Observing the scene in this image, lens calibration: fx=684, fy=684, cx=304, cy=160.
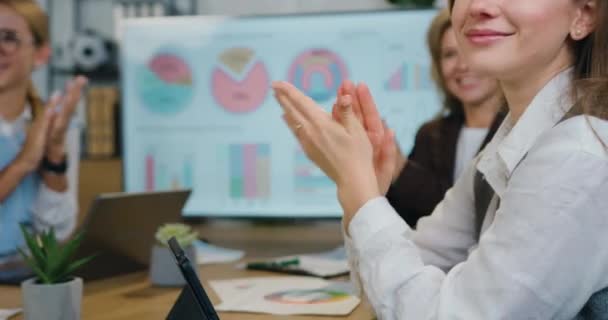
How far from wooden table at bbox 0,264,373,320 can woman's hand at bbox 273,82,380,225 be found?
11.1 inches

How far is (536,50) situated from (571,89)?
7 centimetres

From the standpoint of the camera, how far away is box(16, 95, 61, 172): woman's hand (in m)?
1.71

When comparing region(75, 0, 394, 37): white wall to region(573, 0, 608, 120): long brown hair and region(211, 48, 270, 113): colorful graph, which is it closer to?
region(211, 48, 270, 113): colorful graph

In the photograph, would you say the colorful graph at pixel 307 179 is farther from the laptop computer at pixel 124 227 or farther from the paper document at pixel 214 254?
the laptop computer at pixel 124 227

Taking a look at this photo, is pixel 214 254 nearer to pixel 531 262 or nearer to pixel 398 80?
pixel 398 80

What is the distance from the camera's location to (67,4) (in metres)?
3.35

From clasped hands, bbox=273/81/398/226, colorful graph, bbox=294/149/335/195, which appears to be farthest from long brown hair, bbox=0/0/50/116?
clasped hands, bbox=273/81/398/226

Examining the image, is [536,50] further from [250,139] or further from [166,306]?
[250,139]

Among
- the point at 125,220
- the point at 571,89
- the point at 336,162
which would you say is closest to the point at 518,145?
the point at 571,89

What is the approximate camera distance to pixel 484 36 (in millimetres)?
890

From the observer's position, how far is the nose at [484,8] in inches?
34.2

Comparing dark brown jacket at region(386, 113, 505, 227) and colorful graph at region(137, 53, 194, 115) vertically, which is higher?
colorful graph at region(137, 53, 194, 115)

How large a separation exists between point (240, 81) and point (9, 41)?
2.11 feet

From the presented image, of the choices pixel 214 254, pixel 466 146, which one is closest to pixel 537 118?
pixel 214 254
